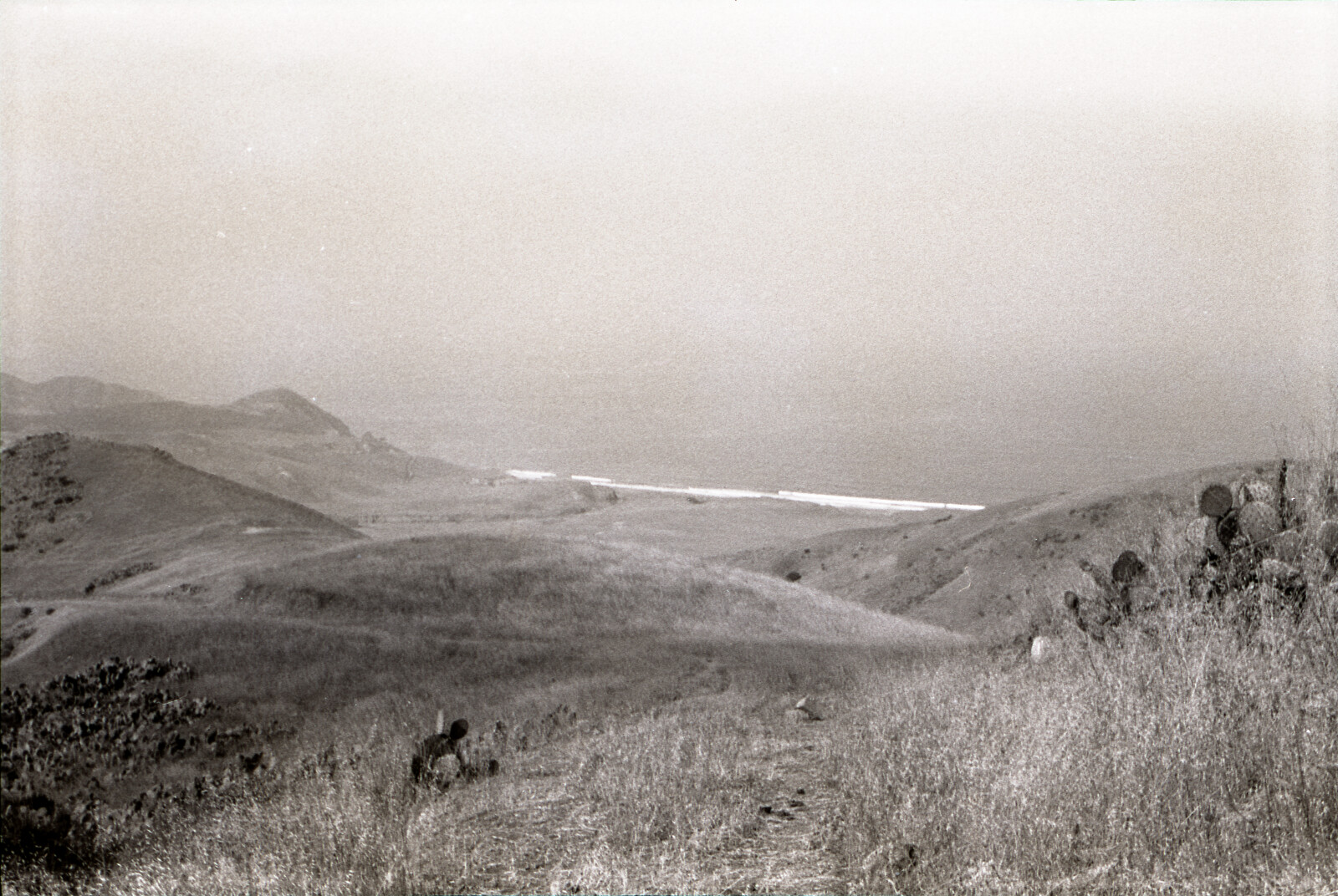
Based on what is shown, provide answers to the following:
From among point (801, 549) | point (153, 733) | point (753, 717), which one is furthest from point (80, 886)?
point (801, 549)

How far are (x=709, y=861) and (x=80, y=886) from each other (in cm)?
308

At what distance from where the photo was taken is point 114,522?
262 inches

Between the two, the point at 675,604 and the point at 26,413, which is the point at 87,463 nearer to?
the point at 26,413

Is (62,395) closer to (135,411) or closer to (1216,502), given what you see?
(135,411)

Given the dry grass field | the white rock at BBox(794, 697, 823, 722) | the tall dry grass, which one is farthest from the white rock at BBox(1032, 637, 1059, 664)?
the white rock at BBox(794, 697, 823, 722)

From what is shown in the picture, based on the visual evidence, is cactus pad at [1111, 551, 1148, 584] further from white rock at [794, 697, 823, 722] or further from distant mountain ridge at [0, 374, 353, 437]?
distant mountain ridge at [0, 374, 353, 437]

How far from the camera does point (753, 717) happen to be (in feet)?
26.1

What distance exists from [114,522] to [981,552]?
1627 cm

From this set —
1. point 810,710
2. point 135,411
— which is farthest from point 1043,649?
point 135,411

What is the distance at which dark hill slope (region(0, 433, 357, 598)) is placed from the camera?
6.16 metres

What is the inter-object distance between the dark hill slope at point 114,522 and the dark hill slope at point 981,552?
8.45 meters

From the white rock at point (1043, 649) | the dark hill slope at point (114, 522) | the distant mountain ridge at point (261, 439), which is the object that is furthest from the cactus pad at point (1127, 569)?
the dark hill slope at point (114, 522)

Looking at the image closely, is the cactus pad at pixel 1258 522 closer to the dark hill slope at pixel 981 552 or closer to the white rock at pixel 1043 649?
the white rock at pixel 1043 649

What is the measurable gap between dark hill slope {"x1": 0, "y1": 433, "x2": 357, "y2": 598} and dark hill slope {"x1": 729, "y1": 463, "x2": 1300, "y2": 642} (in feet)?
27.7
